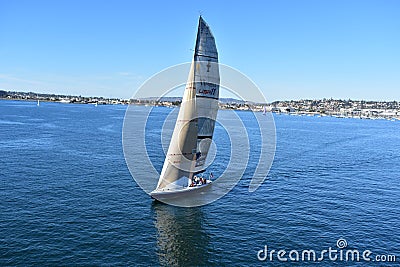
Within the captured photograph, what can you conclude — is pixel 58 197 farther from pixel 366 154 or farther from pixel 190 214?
pixel 366 154

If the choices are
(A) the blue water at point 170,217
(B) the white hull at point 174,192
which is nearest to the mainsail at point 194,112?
(B) the white hull at point 174,192

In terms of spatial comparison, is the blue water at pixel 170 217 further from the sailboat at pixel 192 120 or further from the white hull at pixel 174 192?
the sailboat at pixel 192 120

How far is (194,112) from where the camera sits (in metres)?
48.3

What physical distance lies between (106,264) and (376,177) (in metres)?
57.2

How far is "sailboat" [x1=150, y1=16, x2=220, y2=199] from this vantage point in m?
46.8

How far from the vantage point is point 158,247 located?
112ft
